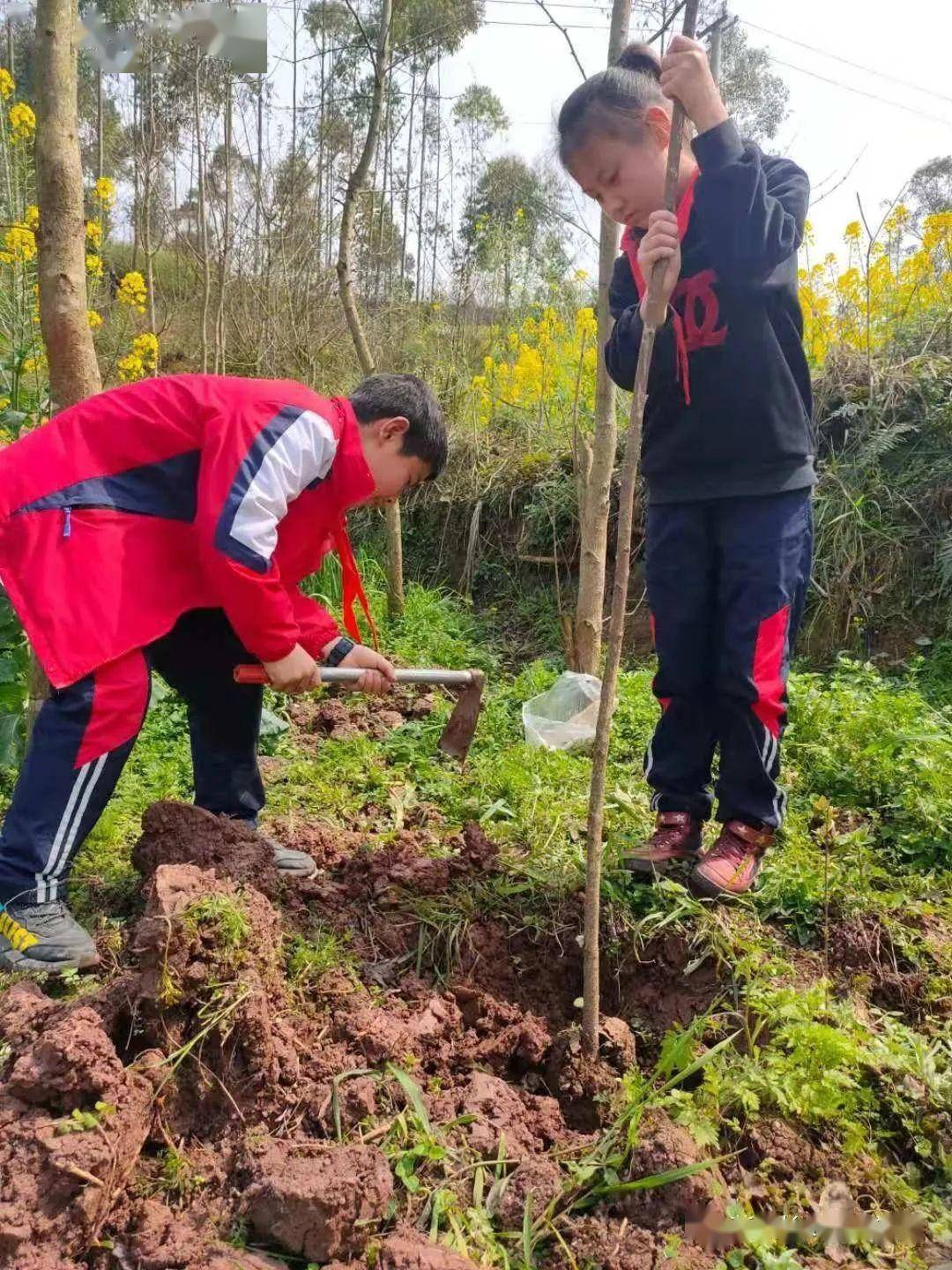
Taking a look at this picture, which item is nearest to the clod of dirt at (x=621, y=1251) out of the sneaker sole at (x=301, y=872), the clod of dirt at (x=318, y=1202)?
the clod of dirt at (x=318, y=1202)

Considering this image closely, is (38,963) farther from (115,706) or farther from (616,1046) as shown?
(616,1046)

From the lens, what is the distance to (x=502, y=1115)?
1.58 metres

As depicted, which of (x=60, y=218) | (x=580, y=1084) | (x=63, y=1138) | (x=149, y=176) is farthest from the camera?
(x=149, y=176)

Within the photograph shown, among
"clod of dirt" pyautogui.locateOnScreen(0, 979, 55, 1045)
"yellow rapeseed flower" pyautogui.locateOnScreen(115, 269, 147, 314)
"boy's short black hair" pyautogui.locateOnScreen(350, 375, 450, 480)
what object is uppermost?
"yellow rapeseed flower" pyautogui.locateOnScreen(115, 269, 147, 314)

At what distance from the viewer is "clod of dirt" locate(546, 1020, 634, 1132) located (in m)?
1.64

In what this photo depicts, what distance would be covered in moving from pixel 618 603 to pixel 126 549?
1143mm

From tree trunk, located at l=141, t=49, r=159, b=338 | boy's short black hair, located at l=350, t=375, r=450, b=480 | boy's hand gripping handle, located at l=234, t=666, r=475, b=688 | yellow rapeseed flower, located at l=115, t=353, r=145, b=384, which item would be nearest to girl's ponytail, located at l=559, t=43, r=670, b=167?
boy's short black hair, located at l=350, t=375, r=450, b=480

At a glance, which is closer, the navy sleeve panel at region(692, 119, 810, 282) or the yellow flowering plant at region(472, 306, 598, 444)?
the navy sleeve panel at region(692, 119, 810, 282)

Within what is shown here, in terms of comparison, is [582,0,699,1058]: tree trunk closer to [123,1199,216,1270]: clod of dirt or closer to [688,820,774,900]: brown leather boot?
[688,820,774,900]: brown leather boot

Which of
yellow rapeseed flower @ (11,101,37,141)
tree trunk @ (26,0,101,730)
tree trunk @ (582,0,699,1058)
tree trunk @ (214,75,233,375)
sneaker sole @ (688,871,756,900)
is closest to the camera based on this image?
tree trunk @ (582,0,699,1058)

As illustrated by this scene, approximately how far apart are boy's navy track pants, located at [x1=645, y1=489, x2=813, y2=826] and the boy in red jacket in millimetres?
813

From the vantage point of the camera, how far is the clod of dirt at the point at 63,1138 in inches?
48.6

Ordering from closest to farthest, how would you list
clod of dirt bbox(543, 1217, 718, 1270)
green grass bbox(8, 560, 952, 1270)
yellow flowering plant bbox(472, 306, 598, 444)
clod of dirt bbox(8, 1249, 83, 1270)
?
clod of dirt bbox(8, 1249, 83, 1270)
clod of dirt bbox(543, 1217, 718, 1270)
green grass bbox(8, 560, 952, 1270)
yellow flowering plant bbox(472, 306, 598, 444)

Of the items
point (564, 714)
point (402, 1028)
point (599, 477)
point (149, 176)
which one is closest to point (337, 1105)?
point (402, 1028)
